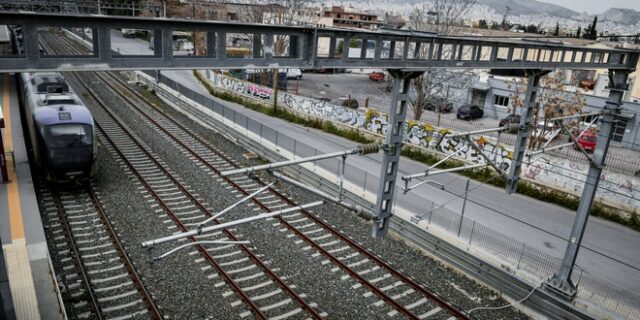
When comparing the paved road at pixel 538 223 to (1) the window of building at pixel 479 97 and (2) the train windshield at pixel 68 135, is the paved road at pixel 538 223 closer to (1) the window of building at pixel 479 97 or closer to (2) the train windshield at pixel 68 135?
(2) the train windshield at pixel 68 135

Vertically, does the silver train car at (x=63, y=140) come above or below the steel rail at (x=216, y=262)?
above

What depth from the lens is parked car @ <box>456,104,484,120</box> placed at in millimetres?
38281

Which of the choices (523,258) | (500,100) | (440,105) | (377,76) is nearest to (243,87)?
(440,105)

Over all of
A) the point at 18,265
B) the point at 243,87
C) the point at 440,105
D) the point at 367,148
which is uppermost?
the point at 367,148

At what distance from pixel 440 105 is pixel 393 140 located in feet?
105

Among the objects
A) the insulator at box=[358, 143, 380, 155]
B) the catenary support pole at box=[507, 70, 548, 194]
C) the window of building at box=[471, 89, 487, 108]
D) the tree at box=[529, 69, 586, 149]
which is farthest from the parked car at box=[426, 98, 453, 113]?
the insulator at box=[358, 143, 380, 155]

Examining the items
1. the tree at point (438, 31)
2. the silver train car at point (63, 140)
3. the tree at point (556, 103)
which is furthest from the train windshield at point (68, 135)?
the tree at point (556, 103)

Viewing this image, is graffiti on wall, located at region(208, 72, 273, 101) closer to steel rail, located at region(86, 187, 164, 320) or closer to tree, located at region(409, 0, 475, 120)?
tree, located at region(409, 0, 475, 120)

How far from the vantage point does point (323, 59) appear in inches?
353

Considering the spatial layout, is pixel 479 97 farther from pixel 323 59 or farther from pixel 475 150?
pixel 323 59

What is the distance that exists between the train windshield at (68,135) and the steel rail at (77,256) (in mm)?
2118

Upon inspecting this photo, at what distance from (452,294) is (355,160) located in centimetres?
1164

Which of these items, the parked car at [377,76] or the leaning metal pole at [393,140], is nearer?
the leaning metal pole at [393,140]

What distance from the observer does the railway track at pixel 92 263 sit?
11289 millimetres
